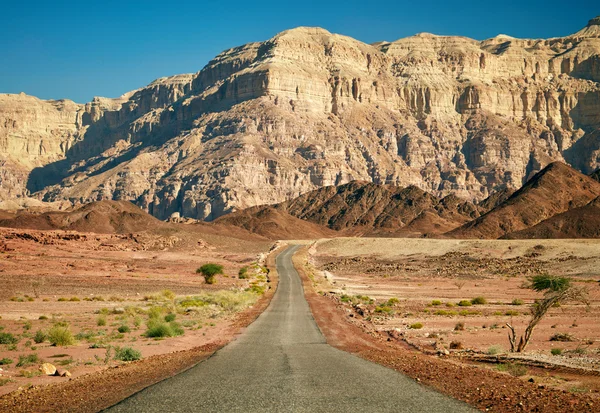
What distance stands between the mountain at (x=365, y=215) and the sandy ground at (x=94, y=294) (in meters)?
53.7

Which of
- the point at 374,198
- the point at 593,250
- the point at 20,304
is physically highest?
the point at 374,198

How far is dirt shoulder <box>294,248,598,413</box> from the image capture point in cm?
1233

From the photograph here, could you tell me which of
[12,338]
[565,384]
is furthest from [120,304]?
[565,384]

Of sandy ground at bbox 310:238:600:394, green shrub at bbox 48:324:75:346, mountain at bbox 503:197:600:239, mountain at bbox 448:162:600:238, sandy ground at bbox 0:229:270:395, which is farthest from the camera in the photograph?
mountain at bbox 448:162:600:238

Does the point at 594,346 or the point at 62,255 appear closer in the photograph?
the point at 594,346

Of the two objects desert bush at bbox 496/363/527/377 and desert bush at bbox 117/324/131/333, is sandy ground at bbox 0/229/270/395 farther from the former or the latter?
desert bush at bbox 496/363/527/377

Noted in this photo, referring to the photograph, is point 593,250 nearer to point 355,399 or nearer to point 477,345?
point 477,345

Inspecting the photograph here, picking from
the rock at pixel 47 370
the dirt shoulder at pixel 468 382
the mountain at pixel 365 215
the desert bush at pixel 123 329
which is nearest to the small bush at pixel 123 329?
the desert bush at pixel 123 329

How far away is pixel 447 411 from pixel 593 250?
7361 centimetres

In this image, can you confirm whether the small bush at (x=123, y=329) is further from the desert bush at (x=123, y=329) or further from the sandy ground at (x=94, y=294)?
the sandy ground at (x=94, y=294)

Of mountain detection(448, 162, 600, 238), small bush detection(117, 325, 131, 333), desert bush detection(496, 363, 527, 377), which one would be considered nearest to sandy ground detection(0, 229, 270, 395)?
small bush detection(117, 325, 131, 333)

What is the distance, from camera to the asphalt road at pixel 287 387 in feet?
39.5

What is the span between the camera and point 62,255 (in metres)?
84.9

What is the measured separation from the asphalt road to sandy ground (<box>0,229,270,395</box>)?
425 centimetres
